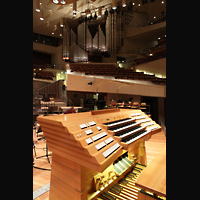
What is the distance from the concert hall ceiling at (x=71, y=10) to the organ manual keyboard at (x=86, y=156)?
10.0 metres

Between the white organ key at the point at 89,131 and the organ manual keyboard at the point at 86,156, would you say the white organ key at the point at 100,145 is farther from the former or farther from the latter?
the white organ key at the point at 89,131

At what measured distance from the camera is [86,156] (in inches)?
54.5

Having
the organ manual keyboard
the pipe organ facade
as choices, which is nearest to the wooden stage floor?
the organ manual keyboard

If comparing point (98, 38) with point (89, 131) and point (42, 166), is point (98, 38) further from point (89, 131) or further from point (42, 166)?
point (89, 131)

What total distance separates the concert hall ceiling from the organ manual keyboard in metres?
10.0

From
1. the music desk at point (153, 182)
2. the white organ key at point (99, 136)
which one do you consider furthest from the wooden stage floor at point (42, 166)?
the music desk at point (153, 182)

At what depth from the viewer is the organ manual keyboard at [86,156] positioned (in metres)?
1.42

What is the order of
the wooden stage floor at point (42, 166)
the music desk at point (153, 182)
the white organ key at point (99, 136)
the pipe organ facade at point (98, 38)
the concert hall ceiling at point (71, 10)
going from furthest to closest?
Result: the pipe organ facade at point (98, 38), the concert hall ceiling at point (71, 10), the wooden stage floor at point (42, 166), the white organ key at point (99, 136), the music desk at point (153, 182)

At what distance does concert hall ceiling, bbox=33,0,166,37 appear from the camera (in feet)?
33.2

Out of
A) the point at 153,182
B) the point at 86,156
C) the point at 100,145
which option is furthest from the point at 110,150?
the point at 153,182

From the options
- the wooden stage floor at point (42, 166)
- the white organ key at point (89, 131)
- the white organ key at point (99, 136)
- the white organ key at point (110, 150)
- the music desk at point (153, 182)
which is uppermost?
the white organ key at point (89, 131)

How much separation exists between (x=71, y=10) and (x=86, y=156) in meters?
12.1
